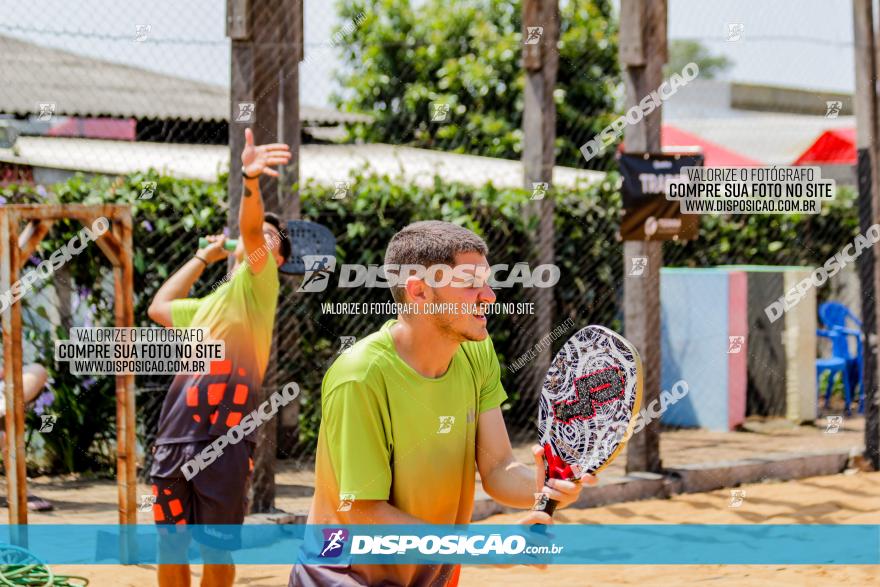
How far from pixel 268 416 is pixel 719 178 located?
11.5 ft

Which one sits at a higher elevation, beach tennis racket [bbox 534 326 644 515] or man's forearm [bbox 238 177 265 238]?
man's forearm [bbox 238 177 265 238]

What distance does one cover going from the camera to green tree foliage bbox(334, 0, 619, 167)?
50.3 ft

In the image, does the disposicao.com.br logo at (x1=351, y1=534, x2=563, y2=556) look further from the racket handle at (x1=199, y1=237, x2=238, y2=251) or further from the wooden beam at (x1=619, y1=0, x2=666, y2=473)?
the wooden beam at (x1=619, y1=0, x2=666, y2=473)

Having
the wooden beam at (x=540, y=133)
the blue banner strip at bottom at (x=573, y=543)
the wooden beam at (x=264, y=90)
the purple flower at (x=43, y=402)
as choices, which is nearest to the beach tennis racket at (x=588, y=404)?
the blue banner strip at bottom at (x=573, y=543)

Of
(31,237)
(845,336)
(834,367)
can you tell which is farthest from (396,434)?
(845,336)

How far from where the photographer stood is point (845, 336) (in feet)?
35.5

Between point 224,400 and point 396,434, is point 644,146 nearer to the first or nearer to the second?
point 224,400

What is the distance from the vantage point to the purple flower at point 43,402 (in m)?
7.32

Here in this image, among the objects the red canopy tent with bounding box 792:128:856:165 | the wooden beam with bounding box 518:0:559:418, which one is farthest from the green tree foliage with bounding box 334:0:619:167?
the wooden beam with bounding box 518:0:559:418

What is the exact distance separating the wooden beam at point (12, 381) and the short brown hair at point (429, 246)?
304 cm

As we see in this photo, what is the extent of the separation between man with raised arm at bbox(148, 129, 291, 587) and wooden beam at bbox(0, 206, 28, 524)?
84cm

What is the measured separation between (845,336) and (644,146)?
4.16 metres

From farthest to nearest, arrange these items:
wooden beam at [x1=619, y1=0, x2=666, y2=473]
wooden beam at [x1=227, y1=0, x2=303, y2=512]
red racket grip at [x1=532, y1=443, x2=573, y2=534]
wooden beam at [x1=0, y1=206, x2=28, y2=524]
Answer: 1. wooden beam at [x1=619, y1=0, x2=666, y2=473]
2. wooden beam at [x1=227, y1=0, x2=303, y2=512]
3. wooden beam at [x1=0, y1=206, x2=28, y2=524]
4. red racket grip at [x1=532, y1=443, x2=573, y2=534]

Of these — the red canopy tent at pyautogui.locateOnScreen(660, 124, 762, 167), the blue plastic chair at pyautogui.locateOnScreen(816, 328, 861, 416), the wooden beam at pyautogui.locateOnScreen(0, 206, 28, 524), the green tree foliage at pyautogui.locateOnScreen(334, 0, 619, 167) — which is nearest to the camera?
the wooden beam at pyautogui.locateOnScreen(0, 206, 28, 524)
